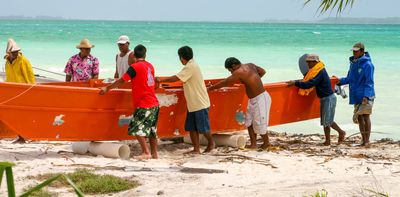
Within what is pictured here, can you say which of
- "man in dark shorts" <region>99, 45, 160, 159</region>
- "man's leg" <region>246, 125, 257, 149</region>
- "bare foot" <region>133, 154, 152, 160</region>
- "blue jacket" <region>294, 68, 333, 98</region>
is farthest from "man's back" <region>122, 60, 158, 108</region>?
"blue jacket" <region>294, 68, 333, 98</region>

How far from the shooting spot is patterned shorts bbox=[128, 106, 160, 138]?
6.89m

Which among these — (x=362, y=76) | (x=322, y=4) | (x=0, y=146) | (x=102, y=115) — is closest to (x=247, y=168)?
(x=102, y=115)

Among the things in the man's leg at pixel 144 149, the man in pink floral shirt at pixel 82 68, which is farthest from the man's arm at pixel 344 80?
the man in pink floral shirt at pixel 82 68

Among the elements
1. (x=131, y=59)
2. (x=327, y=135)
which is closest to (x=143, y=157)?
(x=131, y=59)

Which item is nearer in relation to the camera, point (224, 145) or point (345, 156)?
point (345, 156)

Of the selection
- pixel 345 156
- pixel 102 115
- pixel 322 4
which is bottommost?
pixel 345 156

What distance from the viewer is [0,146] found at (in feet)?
24.7

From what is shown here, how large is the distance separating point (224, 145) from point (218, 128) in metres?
0.27

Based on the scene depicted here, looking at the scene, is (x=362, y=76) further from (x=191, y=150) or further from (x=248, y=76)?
(x=191, y=150)

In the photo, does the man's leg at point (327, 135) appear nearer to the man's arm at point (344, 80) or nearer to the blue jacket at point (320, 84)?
the blue jacket at point (320, 84)

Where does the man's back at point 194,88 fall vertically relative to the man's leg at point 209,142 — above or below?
above

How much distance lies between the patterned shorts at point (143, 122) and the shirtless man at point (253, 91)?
2.82 ft

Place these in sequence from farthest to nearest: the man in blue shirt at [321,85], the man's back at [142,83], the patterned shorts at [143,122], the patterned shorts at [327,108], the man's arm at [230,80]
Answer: the patterned shorts at [327,108] → the man in blue shirt at [321,85] → the man's arm at [230,80] → the patterned shorts at [143,122] → the man's back at [142,83]

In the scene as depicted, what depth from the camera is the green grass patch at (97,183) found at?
5441 millimetres
